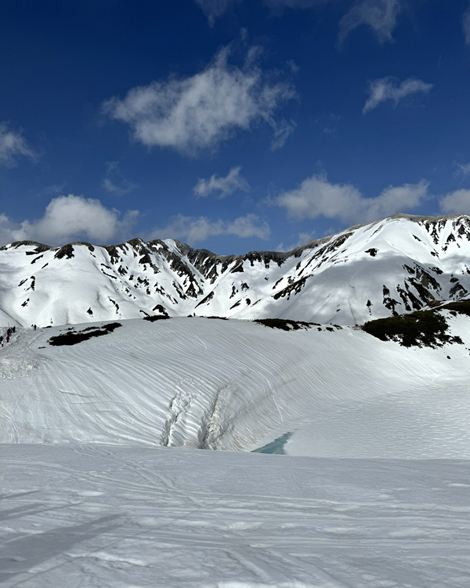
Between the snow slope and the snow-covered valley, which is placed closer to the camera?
the snow-covered valley

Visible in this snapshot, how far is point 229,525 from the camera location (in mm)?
4469

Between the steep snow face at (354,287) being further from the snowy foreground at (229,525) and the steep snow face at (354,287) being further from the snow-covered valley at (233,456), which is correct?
the snowy foreground at (229,525)

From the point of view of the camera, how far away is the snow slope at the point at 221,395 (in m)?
15.9

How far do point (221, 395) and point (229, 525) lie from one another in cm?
1708

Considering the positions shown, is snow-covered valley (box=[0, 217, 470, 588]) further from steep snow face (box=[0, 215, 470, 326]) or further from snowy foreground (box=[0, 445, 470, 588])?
steep snow face (box=[0, 215, 470, 326])

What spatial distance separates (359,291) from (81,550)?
115057 mm

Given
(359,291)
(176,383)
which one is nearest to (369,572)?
(176,383)

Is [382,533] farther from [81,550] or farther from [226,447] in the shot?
[226,447]

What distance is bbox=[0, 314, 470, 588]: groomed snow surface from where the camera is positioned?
3092mm

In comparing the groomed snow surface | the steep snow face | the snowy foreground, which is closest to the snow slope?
the groomed snow surface

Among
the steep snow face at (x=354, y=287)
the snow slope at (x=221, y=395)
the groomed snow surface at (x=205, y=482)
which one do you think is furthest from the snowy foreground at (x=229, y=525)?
the steep snow face at (x=354, y=287)

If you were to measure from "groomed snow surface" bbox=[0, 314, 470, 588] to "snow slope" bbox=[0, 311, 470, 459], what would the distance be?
0.38 ft

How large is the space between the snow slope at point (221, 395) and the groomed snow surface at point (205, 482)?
12 centimetres

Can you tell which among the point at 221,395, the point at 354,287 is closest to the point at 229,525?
the point at 221,395
